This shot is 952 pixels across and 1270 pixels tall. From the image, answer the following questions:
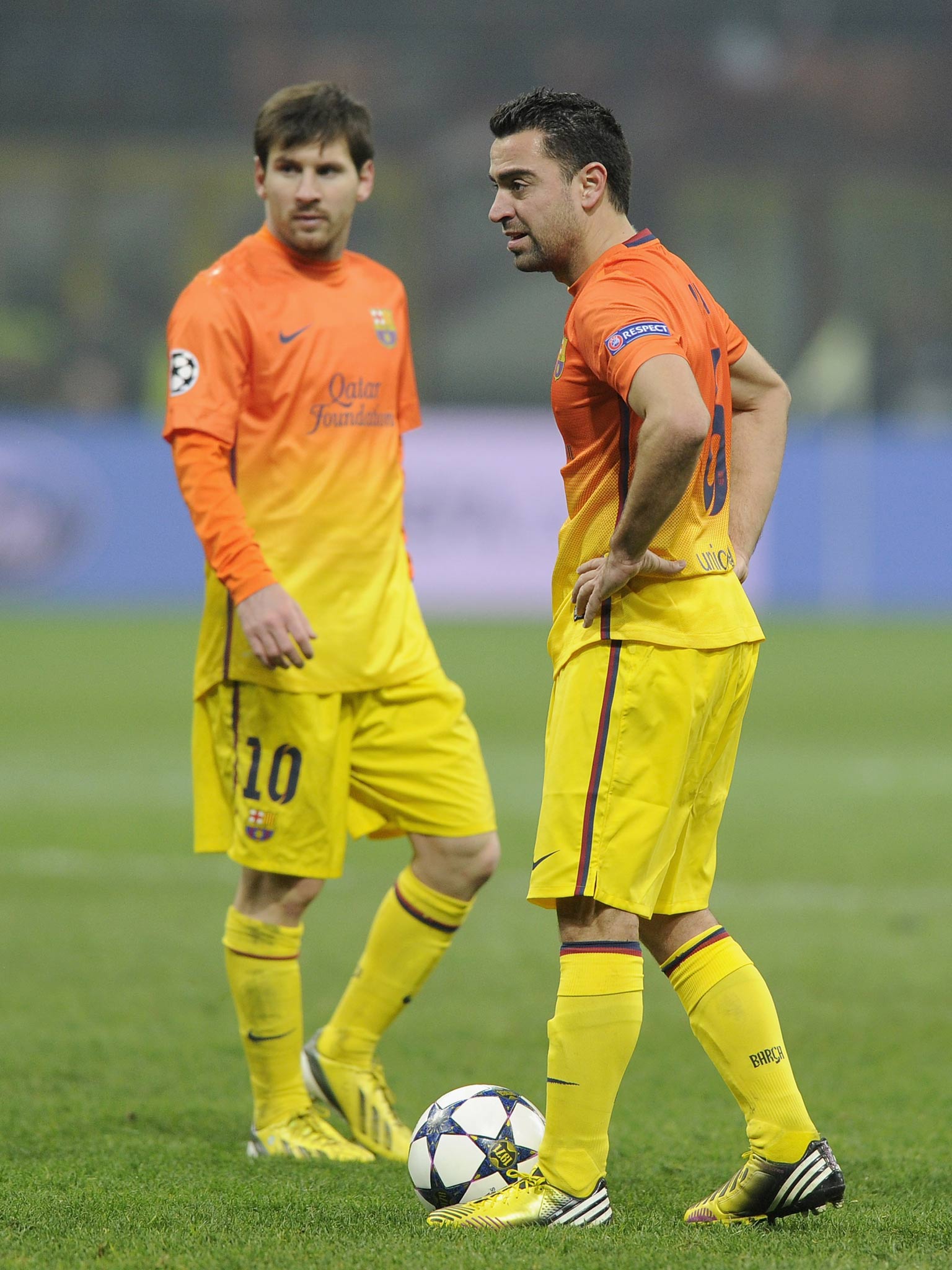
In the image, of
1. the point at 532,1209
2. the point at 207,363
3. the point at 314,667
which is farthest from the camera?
the point at 314,667

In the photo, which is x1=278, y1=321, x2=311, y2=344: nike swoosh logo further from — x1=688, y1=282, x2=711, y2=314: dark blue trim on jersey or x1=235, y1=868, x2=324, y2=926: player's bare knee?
x1=235, y1=868, x2=324, y2=926: player's bare knee

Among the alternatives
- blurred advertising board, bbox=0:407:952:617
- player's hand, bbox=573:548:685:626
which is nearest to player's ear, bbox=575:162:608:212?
player's hand, bbox=573:548:685:626

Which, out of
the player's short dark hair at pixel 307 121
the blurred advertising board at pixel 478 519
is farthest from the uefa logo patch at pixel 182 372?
the blurred advertising board at pixel 478 519

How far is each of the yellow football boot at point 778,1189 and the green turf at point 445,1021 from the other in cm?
5

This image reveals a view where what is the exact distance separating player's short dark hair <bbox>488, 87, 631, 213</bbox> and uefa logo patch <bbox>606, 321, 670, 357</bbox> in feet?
1.11

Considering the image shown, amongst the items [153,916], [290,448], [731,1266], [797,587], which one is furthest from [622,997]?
[797,587]

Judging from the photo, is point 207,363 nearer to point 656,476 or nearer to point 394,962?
point 656,476

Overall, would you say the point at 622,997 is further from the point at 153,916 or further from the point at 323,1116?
the point at 153,916

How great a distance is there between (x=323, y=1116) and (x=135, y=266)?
18.3 m

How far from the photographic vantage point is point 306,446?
147 inches

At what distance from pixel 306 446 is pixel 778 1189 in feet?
5.91

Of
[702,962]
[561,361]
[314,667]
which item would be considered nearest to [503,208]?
[561,361]

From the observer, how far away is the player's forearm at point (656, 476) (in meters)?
2.72

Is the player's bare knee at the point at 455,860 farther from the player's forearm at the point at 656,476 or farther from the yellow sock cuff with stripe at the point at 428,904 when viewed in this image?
the player's forearm at the point at 656,476
